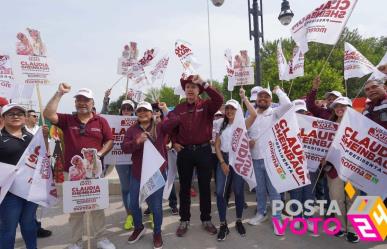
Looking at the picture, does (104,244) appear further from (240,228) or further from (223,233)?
(240,228)

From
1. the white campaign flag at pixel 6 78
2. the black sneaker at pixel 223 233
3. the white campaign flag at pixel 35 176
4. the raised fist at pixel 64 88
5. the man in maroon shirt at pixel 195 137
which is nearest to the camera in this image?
the white campaign flag at pixel 35 176

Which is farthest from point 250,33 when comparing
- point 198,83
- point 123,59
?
point 198,83

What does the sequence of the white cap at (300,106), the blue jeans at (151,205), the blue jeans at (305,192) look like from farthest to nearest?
the white cap at (300,106), the blue jeans at (305,192), the blue jeans at (151,205)

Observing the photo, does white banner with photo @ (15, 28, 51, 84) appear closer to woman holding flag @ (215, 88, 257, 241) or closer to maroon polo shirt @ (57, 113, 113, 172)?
maroon polo shirt @ (57, 113, 113, 172)

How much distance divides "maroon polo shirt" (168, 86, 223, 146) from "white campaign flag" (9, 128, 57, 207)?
1.89m

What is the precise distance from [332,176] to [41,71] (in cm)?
453

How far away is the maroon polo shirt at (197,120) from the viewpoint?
4816 millimetres

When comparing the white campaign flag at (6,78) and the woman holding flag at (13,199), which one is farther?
the white campaign flag at (6,78)

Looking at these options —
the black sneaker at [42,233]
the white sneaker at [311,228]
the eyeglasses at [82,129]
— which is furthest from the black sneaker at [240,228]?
the black sneaker at [42,233]

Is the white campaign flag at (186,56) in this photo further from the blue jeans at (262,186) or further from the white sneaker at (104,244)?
the white sneaker at (104,244)

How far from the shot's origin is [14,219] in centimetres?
380

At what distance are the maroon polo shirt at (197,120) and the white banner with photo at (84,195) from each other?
139 centimetres

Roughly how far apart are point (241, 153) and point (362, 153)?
5.29 ft

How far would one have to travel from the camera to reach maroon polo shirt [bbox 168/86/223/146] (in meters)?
4.82
